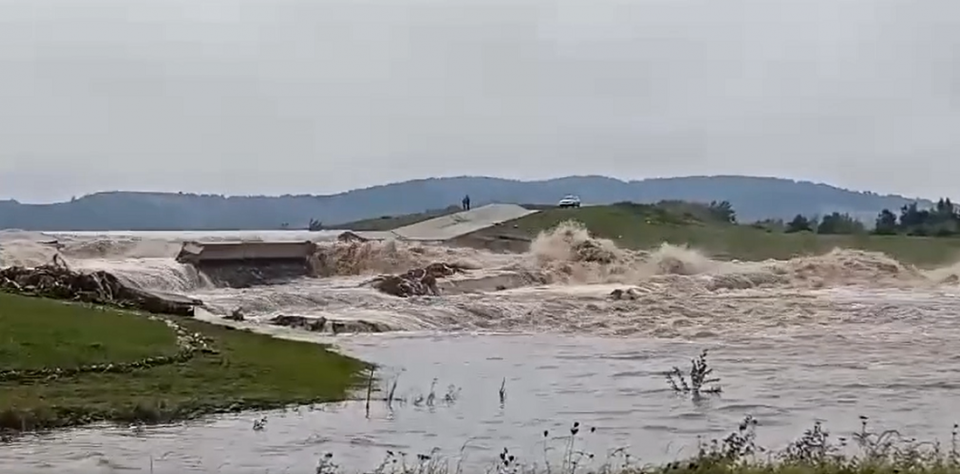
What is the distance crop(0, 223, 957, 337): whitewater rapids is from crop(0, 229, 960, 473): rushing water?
159 mm

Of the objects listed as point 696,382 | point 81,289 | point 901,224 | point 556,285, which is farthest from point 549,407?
point 901,224

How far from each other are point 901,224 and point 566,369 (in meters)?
74.5

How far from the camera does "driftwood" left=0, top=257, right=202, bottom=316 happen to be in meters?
27.3

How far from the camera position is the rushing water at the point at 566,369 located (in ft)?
45.7

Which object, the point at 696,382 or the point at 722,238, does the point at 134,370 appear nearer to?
the point at 696,382

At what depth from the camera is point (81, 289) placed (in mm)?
28875

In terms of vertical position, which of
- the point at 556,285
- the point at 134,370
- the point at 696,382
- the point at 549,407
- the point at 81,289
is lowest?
the point at 549,407

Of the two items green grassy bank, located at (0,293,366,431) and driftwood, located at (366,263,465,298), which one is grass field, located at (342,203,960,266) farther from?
green grassy bank, located at (0,293,366,431)

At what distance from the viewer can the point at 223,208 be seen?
152 metres

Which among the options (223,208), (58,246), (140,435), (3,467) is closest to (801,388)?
(140,435)

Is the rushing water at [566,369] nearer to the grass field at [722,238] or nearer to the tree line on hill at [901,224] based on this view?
the grass field at [722,238]

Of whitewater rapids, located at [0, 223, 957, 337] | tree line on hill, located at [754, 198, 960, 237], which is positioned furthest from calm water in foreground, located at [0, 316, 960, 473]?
tree line on hill, located at [754, 198, 960, 237]

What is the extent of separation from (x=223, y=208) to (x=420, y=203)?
22.7 m

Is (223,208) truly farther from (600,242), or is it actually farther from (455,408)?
(455,408)
